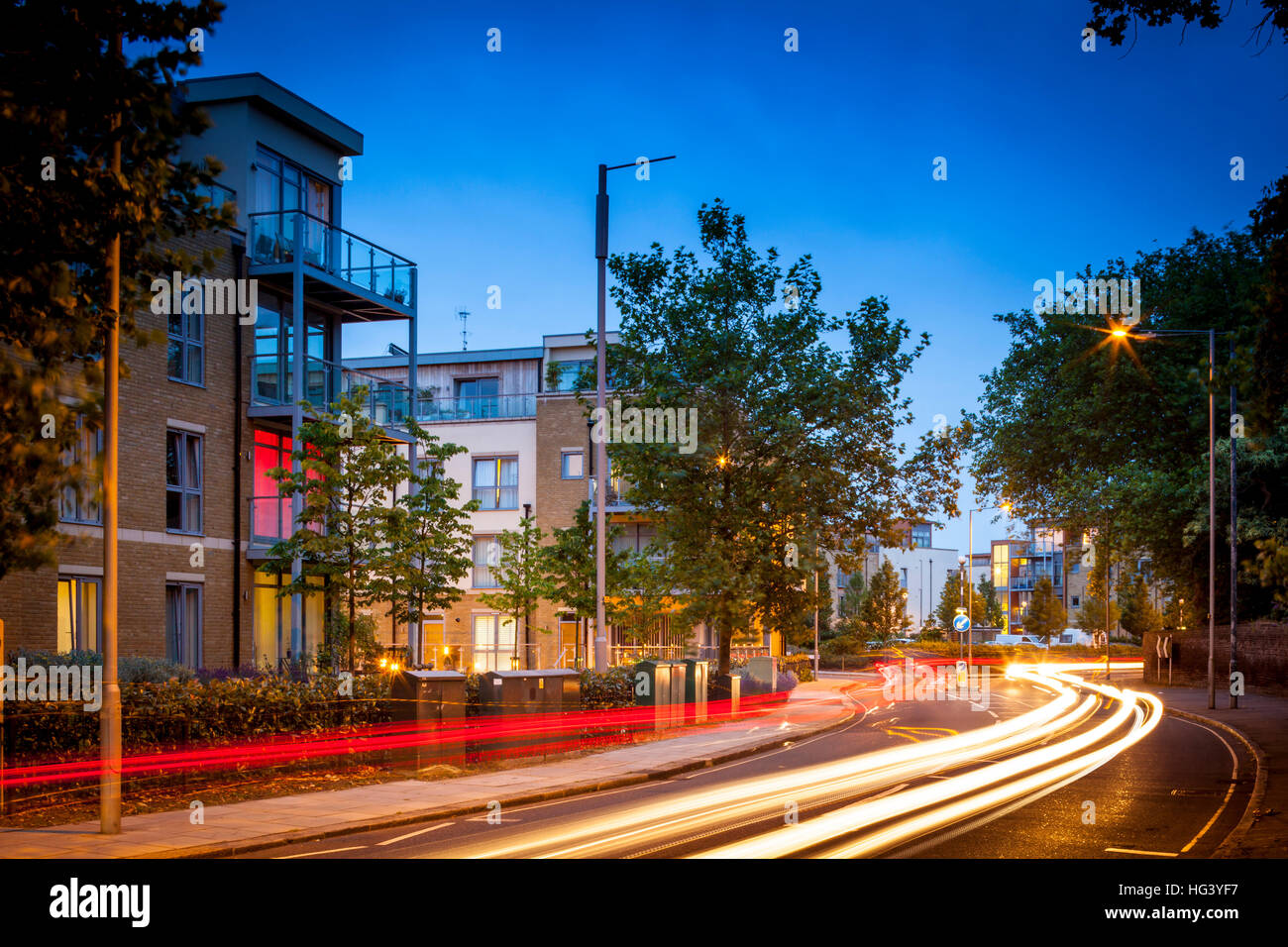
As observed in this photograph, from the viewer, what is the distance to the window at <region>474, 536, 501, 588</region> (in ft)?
159

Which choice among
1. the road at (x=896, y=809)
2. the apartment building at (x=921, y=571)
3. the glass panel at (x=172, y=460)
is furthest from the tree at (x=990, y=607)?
the glass panel at (x=172, y=460)

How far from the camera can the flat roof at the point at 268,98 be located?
27.1 metres

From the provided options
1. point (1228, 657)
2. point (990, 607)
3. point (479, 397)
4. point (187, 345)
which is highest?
point (479, 397)

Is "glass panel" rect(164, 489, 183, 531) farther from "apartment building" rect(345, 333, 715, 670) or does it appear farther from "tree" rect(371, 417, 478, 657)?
"apartment building" rect(345, 333, 715, 670)

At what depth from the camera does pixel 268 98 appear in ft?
90.0

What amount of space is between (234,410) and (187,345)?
1.87 metres

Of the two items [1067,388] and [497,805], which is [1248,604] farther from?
[497,805]

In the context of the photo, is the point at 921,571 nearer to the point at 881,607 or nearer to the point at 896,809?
the point at 881,607

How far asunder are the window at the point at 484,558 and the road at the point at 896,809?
1030 inches

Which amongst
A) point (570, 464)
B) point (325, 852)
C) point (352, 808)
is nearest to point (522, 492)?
point (570, 464)

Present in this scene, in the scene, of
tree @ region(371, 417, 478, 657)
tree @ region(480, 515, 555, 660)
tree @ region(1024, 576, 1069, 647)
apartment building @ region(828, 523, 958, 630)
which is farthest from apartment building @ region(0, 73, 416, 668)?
apartment building @ region(828, 523, 958, 630)

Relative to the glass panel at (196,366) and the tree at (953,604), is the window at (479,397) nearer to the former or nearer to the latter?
the glass panel at (196,366)

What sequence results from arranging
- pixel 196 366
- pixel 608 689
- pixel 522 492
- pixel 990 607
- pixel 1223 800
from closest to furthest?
pixel 1223 800, pixel 608 689, pixel 196 366, pixel 522 492, pixel 990 607
